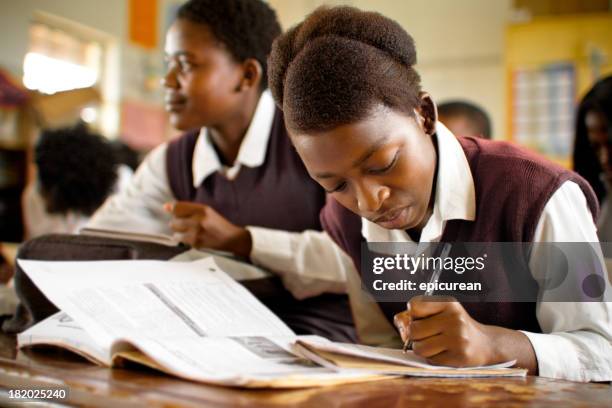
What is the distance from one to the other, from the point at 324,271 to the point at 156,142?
4570 millimetres

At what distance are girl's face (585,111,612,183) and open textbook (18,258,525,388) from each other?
0.96m

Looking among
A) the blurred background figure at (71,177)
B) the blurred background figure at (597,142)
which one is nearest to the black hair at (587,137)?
the blurred background figure at (597,142)

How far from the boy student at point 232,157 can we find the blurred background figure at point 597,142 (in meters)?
0.68

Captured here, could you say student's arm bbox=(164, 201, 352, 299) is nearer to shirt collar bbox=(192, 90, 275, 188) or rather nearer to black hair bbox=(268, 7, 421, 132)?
shirt collar bbox=(192, 90, 275, 188)

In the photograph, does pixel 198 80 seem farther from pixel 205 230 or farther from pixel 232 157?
pixel 205 230

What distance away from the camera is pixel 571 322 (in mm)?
763

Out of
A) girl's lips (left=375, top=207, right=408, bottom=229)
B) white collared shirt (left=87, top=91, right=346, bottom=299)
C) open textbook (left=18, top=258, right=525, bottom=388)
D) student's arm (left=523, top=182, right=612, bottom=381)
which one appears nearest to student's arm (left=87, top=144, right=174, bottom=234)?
white collared shirt (left=87, top=91, right=346, bottom=299)

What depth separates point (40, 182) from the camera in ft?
7.10

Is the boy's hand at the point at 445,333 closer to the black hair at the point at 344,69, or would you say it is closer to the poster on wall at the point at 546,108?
the black hair at the point at 344,69

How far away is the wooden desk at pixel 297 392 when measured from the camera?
0.51 meters

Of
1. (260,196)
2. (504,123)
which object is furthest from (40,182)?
(504,123)

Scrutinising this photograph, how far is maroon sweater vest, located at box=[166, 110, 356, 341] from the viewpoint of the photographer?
121 centimetres

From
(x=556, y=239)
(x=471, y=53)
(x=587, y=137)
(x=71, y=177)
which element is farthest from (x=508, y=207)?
(x=471, y=53)

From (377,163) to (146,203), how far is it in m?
0.80
